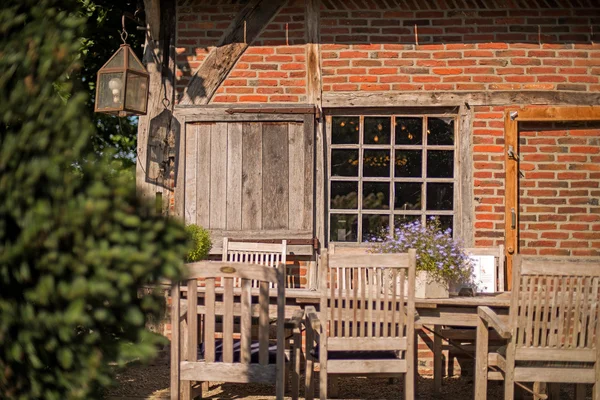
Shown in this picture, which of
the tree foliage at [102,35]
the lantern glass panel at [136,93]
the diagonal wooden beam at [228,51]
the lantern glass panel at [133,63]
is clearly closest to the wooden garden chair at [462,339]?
the diagonal wooden beam at [228,51]

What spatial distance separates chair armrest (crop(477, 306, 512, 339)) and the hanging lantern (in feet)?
9.39

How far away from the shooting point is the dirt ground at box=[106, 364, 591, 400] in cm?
504

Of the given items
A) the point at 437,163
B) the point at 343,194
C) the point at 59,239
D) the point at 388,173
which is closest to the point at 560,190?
the point at 437,163

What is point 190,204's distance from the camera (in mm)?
6082

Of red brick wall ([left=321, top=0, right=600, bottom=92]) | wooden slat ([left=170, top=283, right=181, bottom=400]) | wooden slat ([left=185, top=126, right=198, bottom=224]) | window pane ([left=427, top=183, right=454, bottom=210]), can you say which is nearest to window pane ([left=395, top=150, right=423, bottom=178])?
window pane ([left=427, top=183, right=454, bottom=210])

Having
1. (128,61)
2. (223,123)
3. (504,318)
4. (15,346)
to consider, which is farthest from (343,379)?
(15,346)

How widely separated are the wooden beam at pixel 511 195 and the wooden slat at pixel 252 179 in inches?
75.5

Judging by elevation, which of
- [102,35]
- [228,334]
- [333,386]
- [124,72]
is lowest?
[333,386]

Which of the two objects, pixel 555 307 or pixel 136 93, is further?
pixel 136 93

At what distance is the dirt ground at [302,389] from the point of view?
5043 millimetres

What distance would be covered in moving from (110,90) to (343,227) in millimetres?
2103

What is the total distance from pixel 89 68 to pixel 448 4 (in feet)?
13.0

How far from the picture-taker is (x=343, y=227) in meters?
6.12

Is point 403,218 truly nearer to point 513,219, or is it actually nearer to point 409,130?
Result: point 409,130
